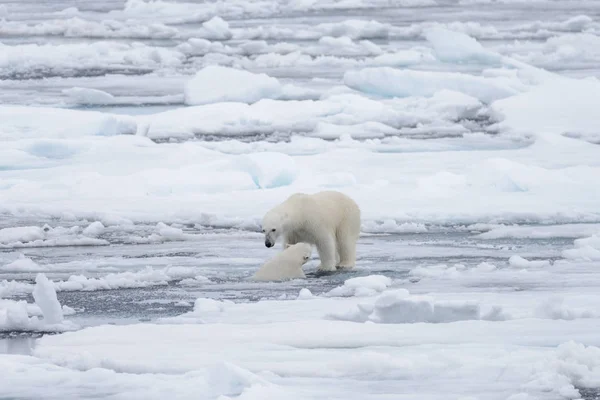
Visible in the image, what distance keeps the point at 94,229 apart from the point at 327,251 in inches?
76.4

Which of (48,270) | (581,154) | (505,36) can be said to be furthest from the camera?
(505,36)

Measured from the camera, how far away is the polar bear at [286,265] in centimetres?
591

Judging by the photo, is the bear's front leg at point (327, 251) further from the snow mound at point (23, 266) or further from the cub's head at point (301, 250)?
the snow mound at point (23, 266)

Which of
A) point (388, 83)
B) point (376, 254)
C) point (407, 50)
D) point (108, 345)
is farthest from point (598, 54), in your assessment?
point (108, 345)

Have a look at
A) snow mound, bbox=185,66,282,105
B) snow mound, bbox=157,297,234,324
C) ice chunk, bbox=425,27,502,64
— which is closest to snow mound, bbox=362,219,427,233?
snow mound, bbox=157,297,234,324

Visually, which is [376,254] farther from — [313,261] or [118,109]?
[118,109]

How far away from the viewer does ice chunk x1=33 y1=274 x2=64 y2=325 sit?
4516 mm

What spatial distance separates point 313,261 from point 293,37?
16327 mm

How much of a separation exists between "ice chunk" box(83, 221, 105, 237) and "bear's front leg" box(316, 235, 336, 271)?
1847 millimetres

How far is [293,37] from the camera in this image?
22.8m

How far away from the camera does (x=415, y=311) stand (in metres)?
4.58

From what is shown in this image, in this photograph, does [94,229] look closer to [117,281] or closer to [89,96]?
[117,281]

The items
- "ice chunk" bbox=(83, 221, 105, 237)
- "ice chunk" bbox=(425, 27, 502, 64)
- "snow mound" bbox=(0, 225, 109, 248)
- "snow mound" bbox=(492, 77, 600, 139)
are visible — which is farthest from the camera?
"ice chunk" bbox=(425, 27, 502, 64)

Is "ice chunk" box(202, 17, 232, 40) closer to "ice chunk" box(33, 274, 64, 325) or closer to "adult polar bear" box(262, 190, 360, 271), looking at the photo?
A: "adult polar bear" box(262, 190, 360, 271)
